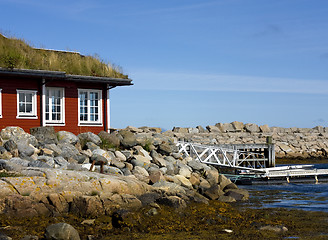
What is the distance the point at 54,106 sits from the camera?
870 inches

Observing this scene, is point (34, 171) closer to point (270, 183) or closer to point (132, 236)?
point (132, 236)

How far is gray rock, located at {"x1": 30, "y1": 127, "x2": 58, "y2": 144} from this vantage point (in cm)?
1961

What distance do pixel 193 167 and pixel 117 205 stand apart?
9187mm

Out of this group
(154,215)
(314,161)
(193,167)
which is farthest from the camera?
(314,161)

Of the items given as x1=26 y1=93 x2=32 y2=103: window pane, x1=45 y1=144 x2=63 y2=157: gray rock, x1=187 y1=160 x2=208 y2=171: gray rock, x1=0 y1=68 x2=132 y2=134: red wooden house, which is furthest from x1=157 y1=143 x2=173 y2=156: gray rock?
x1=26 y1=93 x2=32 y2=103: window pane

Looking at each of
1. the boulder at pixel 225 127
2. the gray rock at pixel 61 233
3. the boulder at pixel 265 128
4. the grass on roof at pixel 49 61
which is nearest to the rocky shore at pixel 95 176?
the gray rock at pixel 61 233

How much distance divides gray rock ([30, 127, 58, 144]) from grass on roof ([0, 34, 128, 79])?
2842mm

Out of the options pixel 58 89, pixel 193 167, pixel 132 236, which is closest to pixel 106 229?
pixel 132 236

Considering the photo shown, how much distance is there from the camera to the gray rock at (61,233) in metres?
10.5

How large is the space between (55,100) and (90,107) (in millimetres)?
1845

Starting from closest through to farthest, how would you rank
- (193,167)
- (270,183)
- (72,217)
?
(72,217) < (193,167) < (270,183)

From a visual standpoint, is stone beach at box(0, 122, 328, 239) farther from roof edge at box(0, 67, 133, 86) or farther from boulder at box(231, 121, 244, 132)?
boulder at box(231, 121, 244, 132)

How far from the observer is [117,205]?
42.7 ft

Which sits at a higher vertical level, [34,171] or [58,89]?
[58,89]
